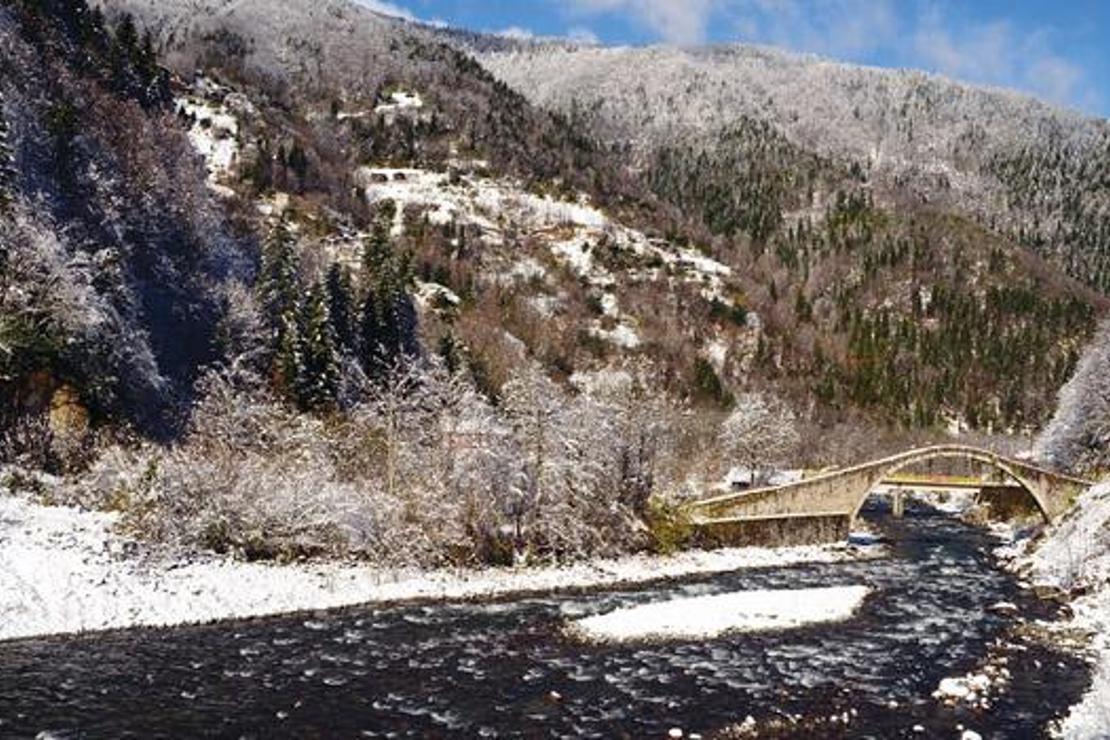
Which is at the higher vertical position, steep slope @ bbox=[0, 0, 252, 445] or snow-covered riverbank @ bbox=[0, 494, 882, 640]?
steep slope @ bbox=[0, 0, 252, 445]

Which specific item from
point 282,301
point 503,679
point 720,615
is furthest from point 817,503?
point 282,301

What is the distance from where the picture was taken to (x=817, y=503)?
81188mm

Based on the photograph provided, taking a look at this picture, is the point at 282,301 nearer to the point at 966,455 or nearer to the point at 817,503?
the point at 817,503

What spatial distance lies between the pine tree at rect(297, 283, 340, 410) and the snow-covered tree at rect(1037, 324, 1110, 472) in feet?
254

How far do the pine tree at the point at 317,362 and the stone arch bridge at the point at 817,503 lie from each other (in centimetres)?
3360

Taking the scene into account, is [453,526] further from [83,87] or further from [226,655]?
[83,87]

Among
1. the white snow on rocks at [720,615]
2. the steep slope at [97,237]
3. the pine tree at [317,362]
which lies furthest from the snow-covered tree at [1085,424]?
the steep slope at [97,237]

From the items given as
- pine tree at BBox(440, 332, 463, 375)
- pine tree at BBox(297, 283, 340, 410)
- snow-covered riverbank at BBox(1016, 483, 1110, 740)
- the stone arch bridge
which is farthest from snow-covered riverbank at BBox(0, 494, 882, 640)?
pine tree at BBox(440, 332, 463, 375)

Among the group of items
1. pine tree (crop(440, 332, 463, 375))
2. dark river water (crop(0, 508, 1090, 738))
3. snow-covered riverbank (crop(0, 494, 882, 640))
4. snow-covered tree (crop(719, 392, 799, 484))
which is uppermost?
pine tree (crop(440, 332, 463, 375))

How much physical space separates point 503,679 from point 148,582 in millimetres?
18787

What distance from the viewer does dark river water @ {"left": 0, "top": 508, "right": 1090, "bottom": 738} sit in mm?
31938

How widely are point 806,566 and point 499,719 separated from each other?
41.2m

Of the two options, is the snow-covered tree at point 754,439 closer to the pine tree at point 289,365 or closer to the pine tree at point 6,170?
the pine tree at point 289,365

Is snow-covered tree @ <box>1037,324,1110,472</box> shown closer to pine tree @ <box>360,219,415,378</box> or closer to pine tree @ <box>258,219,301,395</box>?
pine tree @ <box>360,219,415,378</box>
